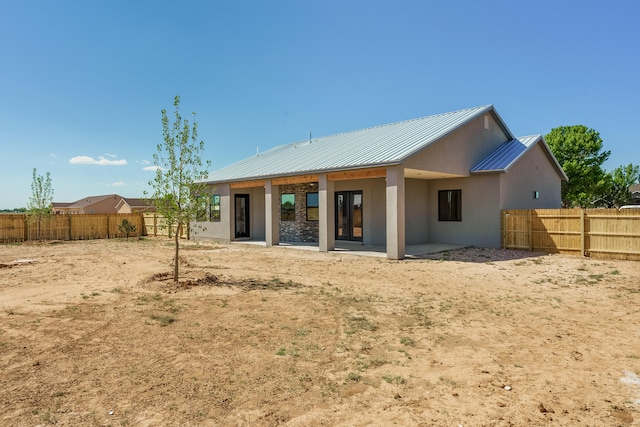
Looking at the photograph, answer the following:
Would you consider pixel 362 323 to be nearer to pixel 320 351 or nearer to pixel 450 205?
pixel 320 351

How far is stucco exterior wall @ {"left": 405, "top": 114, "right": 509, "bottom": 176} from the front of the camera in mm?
13766

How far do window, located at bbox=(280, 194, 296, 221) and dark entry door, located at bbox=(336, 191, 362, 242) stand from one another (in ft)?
8.90

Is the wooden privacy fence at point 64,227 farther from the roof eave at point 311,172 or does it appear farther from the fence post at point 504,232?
the fence post at point 504,232

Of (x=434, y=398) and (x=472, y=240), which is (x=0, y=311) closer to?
(x=434, y=398)

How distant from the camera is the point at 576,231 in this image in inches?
528

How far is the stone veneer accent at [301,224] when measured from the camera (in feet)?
61.9

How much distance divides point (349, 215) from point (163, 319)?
41.4 ft

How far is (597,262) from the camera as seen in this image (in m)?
12.0

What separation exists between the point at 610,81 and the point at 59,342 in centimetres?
2658

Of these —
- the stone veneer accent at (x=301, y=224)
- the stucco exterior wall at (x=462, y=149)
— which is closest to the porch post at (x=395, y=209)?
the stucco exterior wall at (x=462, y=149)

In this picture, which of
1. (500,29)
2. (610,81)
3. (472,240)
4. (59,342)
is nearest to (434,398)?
(59,342)

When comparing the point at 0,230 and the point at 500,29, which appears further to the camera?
the point at 0,230

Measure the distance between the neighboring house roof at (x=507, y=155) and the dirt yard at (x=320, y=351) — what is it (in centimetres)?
710

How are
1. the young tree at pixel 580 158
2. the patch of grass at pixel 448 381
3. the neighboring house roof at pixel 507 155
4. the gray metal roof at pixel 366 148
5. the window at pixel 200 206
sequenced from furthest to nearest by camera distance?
the young tree at pixel 580 158, the neighboring house roof at pixel 507 155, the gray metal roof at pixel 366 148, the window at pixel 200 206, the patch of grass at pixel 448 381
